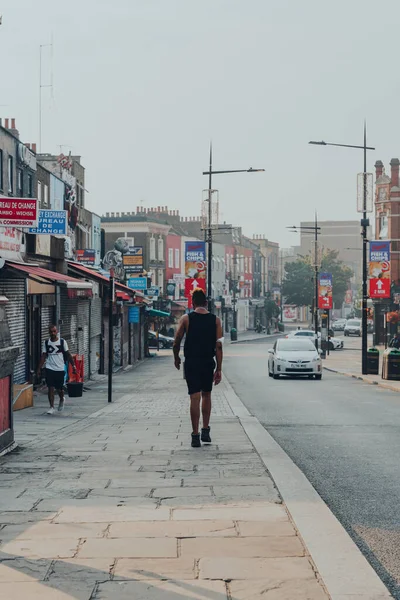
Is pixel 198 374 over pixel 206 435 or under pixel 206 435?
over

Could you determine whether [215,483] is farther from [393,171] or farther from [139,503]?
[393,171]

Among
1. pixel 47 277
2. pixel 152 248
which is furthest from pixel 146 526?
pixel 152 248

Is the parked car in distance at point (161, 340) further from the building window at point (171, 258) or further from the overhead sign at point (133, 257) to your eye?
the overhead sign at point (133, 257)

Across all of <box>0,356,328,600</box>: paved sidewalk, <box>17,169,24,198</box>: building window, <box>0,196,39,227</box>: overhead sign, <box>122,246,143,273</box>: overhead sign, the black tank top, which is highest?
<box>17,169,24,198</box>: building window

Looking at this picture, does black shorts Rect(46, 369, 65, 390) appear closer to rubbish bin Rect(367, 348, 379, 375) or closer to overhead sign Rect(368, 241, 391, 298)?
rubbish bin Rect(367, 348, 379, 375)

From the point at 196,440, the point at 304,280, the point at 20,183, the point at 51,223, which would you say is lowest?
the point at 196,440

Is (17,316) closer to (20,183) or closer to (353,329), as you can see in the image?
(20,183)

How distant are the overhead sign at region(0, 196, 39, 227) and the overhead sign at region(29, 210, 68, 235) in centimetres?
1059

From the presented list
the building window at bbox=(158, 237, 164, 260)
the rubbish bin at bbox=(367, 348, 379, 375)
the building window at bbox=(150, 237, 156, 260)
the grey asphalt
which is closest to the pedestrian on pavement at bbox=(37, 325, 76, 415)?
the grey asphalt

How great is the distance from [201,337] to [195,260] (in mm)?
34296

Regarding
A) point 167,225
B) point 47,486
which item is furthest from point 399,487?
point 167,225

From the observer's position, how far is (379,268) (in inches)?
2108

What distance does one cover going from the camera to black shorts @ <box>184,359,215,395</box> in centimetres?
1066

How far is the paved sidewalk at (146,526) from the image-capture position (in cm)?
498
